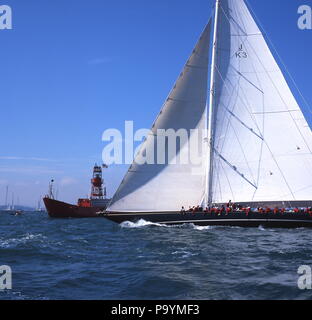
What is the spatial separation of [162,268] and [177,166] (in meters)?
A: 18.3

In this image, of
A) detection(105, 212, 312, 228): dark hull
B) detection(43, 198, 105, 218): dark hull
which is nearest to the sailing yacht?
detection(105, 212, 312, 228): dark hull

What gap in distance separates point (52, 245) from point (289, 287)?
1604 centimetres

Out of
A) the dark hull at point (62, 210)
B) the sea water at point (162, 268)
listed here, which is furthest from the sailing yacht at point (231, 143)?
the dark hull at point (62, 210)

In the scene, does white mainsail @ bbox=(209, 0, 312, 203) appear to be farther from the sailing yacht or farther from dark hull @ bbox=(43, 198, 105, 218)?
dark hull @ bbox=(43, 198, 105, 218)

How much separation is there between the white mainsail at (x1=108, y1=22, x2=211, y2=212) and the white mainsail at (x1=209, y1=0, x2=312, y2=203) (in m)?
1.42

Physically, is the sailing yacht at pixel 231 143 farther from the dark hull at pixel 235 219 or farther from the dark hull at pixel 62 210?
the dark hull at pixel 62 210

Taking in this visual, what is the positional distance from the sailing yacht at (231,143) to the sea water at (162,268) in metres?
7.44

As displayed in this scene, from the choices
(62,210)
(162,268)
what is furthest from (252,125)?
(62,210)

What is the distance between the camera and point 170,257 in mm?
17562

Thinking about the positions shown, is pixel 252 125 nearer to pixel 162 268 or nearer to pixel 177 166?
pixel 177 166

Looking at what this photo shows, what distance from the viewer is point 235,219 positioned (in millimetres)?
31969

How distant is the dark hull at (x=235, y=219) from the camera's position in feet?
105
